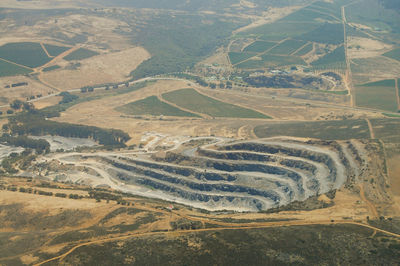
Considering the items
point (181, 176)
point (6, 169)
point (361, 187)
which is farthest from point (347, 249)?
point (6, 169)

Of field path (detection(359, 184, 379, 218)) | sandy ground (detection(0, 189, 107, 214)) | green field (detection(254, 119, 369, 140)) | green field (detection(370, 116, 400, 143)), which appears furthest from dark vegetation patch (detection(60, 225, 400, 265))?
green field (detection(254, 119, 369, 140))

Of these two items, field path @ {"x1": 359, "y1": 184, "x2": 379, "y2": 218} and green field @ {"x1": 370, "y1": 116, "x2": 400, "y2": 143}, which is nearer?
field path @ {"x1": 359, "y1": 184, "x2": 379, "y2": 218}

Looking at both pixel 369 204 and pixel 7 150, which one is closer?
pixel 369 204

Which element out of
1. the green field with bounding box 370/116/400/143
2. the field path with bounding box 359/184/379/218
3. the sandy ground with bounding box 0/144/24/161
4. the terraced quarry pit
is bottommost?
the sandy ground with bounding box 0/144/24/161

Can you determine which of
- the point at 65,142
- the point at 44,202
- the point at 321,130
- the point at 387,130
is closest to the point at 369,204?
the point at 387,130

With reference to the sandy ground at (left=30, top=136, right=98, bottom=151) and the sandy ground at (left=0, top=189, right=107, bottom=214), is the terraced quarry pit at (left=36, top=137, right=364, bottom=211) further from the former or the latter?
the sandy ground at (left=0, top=189, right=107, bottom=214)

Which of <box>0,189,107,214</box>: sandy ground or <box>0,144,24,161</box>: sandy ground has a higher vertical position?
<box>0,189,107,214</box>: sandy ground

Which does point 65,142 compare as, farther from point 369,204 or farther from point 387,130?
point 369,204
